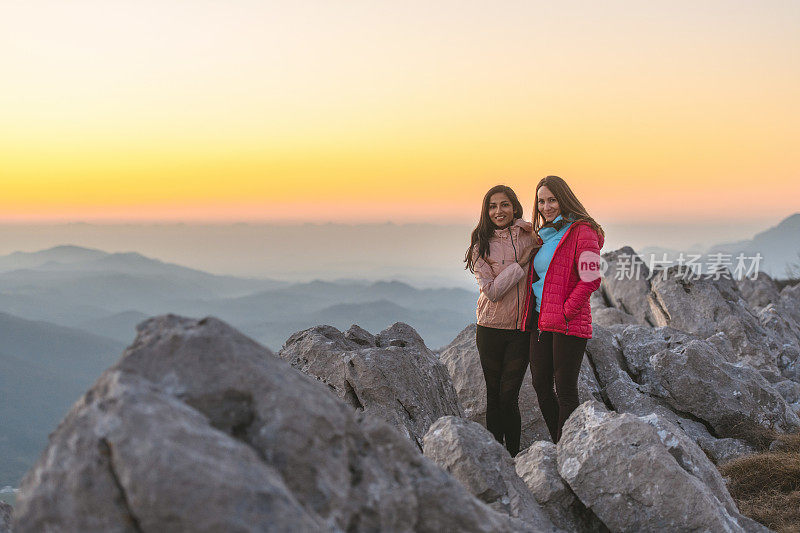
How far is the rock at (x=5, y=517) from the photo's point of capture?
6242 millimetres

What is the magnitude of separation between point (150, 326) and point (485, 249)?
5793 millimetres

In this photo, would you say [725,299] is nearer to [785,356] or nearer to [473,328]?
[785,356]

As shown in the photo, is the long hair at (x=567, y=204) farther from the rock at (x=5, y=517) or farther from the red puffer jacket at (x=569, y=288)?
the rock at (x=5, y=517)

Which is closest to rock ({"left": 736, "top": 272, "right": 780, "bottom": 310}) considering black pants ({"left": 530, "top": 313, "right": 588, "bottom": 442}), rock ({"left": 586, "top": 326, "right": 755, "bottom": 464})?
rock ({"left": 586, "top": 326, "right": 755, "bottom": 464})

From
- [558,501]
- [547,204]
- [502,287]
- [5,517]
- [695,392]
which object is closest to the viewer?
[5,517]

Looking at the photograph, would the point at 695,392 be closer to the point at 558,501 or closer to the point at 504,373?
the point at 504,373

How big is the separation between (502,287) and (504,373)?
4.61ft

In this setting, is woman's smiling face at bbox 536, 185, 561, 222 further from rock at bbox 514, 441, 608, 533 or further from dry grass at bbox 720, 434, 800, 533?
dry grass at bbox 720, 434, 800, 533

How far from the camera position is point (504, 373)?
9.84 metres

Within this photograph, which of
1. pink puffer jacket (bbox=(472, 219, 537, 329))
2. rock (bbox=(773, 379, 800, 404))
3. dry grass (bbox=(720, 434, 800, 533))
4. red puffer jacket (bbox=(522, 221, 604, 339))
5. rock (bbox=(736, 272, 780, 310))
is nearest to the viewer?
dry grass (bbox=(720, 434, 800, 533))

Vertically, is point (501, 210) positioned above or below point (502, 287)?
above

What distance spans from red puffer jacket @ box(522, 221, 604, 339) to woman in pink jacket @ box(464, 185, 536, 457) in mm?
535

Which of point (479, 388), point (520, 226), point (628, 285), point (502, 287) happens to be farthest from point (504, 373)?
point (628, 285)

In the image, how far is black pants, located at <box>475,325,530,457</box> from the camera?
9.72 meters
